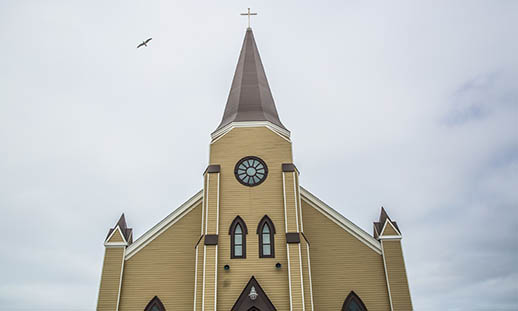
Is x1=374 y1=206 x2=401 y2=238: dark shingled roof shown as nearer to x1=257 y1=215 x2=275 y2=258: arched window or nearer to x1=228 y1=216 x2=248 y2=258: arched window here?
x1=257 y1=215 x2=275 y2=258: arched window

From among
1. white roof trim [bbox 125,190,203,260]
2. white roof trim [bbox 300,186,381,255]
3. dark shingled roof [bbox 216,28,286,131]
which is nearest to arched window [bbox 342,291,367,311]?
white roof trim [bbox 300,186,381,255]

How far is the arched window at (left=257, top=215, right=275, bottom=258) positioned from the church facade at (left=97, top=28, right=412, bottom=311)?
2.0 inches

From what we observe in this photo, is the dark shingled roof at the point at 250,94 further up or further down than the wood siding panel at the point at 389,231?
further up

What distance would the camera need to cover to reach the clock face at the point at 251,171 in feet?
73.1

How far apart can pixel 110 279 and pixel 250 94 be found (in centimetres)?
1348

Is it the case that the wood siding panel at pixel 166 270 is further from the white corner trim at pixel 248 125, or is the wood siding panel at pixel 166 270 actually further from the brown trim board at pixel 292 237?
the brown trim board at pixel 292 237

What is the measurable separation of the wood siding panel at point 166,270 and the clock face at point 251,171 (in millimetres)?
3597

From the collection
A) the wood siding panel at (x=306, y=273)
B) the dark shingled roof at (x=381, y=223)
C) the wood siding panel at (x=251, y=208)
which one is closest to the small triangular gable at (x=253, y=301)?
the wood siding panel at (x=251, y=208)

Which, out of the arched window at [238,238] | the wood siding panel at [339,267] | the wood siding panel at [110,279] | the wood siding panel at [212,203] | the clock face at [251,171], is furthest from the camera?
the clock face at [251,171]

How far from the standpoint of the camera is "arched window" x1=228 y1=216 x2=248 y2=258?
67.1ft

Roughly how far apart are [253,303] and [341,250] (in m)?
6.23

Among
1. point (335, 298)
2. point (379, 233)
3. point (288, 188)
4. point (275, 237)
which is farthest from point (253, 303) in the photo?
point (379, 233)

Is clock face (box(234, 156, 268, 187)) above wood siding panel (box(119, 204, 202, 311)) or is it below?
above

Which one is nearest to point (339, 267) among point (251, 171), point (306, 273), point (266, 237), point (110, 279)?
point (306, 273)
